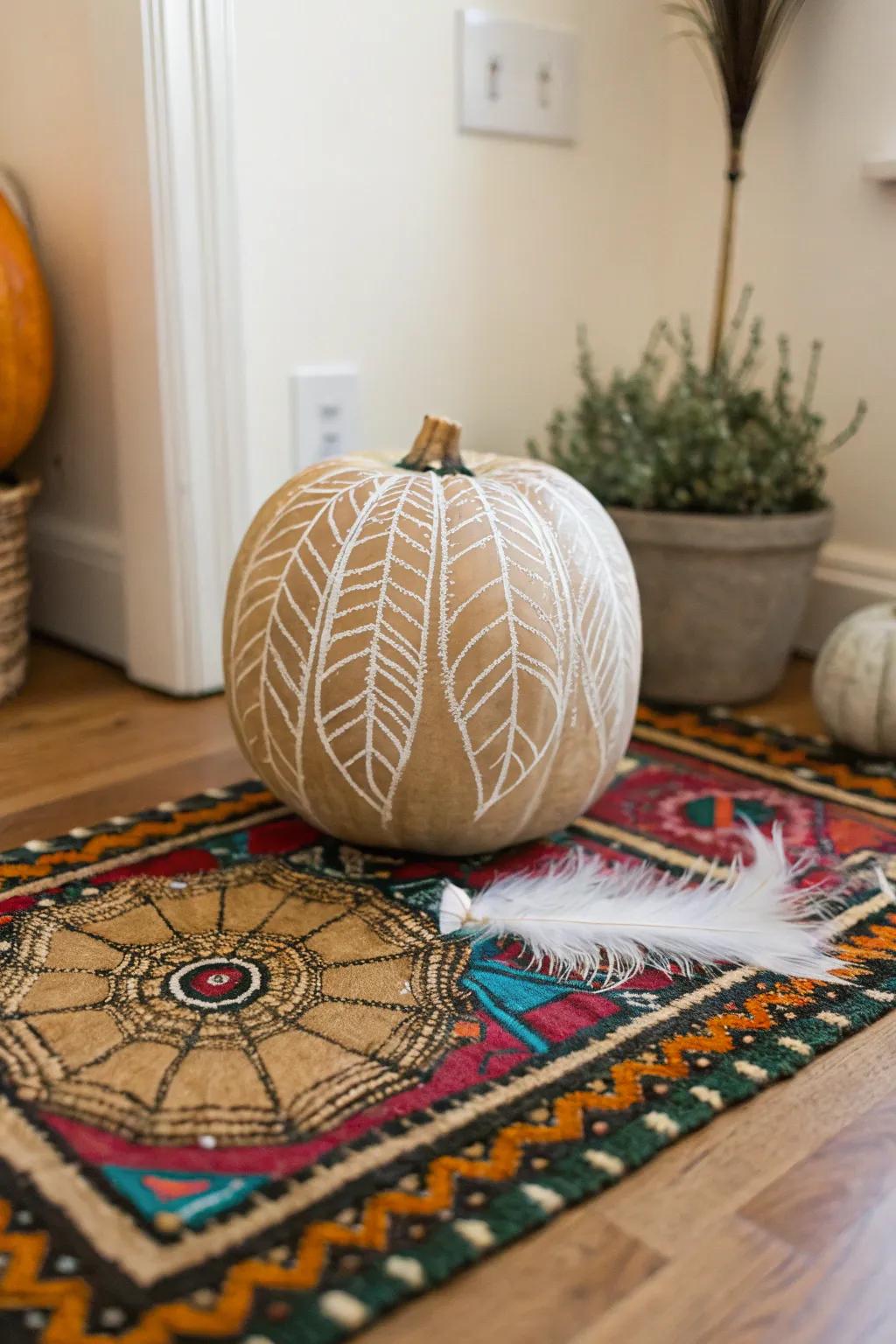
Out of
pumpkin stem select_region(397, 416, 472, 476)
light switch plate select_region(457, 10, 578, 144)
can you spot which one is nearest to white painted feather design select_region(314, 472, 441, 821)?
pumpkin stem select_region(397, 416, 472, 476)

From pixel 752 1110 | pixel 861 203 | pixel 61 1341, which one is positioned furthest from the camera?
pixel 861 203

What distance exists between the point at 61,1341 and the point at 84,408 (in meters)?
1.32

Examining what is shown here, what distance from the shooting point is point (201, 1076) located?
79 centimetres

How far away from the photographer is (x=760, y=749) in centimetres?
146

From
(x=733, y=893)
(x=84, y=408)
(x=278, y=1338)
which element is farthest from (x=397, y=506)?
(x=84, y=408)

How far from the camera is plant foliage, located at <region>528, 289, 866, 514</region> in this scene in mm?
1554

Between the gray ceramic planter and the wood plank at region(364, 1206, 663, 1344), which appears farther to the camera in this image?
the gray ceramic planter

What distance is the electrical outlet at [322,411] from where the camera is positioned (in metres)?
1.60

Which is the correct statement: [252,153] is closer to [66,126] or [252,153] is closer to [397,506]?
[66,126]

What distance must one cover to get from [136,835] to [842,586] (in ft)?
3.63

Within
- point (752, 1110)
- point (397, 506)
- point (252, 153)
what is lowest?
point (752, 1110)

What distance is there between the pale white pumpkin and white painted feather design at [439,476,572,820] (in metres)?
0.49

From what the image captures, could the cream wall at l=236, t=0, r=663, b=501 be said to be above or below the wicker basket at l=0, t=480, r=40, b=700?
above

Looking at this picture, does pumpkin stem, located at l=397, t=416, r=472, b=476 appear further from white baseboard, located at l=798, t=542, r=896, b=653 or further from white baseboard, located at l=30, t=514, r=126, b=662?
white baseboard, located at l=798, t=542, r=896, b=653
